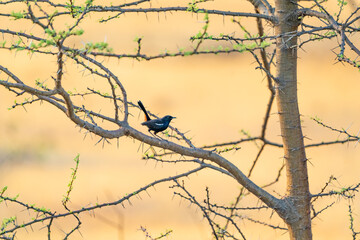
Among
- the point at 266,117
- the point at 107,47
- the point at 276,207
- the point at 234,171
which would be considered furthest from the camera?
the point at 266,117

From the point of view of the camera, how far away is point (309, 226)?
12.5ft

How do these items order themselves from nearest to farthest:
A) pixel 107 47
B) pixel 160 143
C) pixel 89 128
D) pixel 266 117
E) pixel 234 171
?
pixel 107 47 → pixel 89 128 → pixel 160 143 → pixel 234 171 → pixel 266 117

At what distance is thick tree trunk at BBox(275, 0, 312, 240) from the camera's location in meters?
3.74

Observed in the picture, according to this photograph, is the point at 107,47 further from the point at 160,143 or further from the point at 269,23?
the point at 269,23

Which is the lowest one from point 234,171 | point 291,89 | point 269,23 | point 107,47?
point 107,47

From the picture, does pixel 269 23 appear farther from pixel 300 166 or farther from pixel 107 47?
pixel 107 47

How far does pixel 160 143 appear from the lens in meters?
3.05

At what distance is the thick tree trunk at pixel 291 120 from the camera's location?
3742 millimetres

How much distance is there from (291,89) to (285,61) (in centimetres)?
18

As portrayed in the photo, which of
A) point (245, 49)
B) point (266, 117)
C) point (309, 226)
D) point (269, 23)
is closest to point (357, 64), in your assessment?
point (245, 49)

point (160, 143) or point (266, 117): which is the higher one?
point (266, 117)

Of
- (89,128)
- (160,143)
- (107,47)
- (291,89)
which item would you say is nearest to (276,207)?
(291,89)

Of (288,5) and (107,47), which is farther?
(288,5)

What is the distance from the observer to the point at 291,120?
12.3 feet
